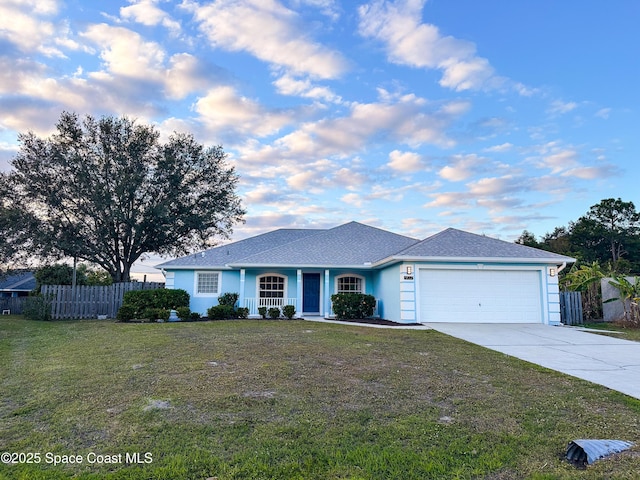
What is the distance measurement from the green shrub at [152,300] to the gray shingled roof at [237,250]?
176 centimetres

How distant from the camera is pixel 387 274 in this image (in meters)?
17.0

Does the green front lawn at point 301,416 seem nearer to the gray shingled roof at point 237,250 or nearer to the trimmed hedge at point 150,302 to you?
the trimmed hedge at point 150,302

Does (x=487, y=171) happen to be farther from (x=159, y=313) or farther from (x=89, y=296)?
(x=89, y=296)

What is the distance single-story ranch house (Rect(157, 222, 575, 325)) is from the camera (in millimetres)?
14680

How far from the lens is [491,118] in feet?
48.8

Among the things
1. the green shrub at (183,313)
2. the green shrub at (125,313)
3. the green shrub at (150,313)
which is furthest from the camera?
the green shrub at (183,313)

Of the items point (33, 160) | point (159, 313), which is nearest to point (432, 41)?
point (159, 313)

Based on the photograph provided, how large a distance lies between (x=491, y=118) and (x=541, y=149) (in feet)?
11.5

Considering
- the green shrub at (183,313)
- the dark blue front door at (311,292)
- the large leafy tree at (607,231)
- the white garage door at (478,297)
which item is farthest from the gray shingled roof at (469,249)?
the large leafy tree at (607,231)

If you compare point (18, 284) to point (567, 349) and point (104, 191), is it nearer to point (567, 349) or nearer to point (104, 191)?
point (104, 191)

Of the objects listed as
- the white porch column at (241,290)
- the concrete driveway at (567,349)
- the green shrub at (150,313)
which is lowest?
the concrete driveway at (567,349)

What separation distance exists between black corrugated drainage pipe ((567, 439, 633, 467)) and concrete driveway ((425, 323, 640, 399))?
2201 mm

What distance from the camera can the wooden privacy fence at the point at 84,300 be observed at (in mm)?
17805

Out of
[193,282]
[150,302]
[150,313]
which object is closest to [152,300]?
[150,302]
